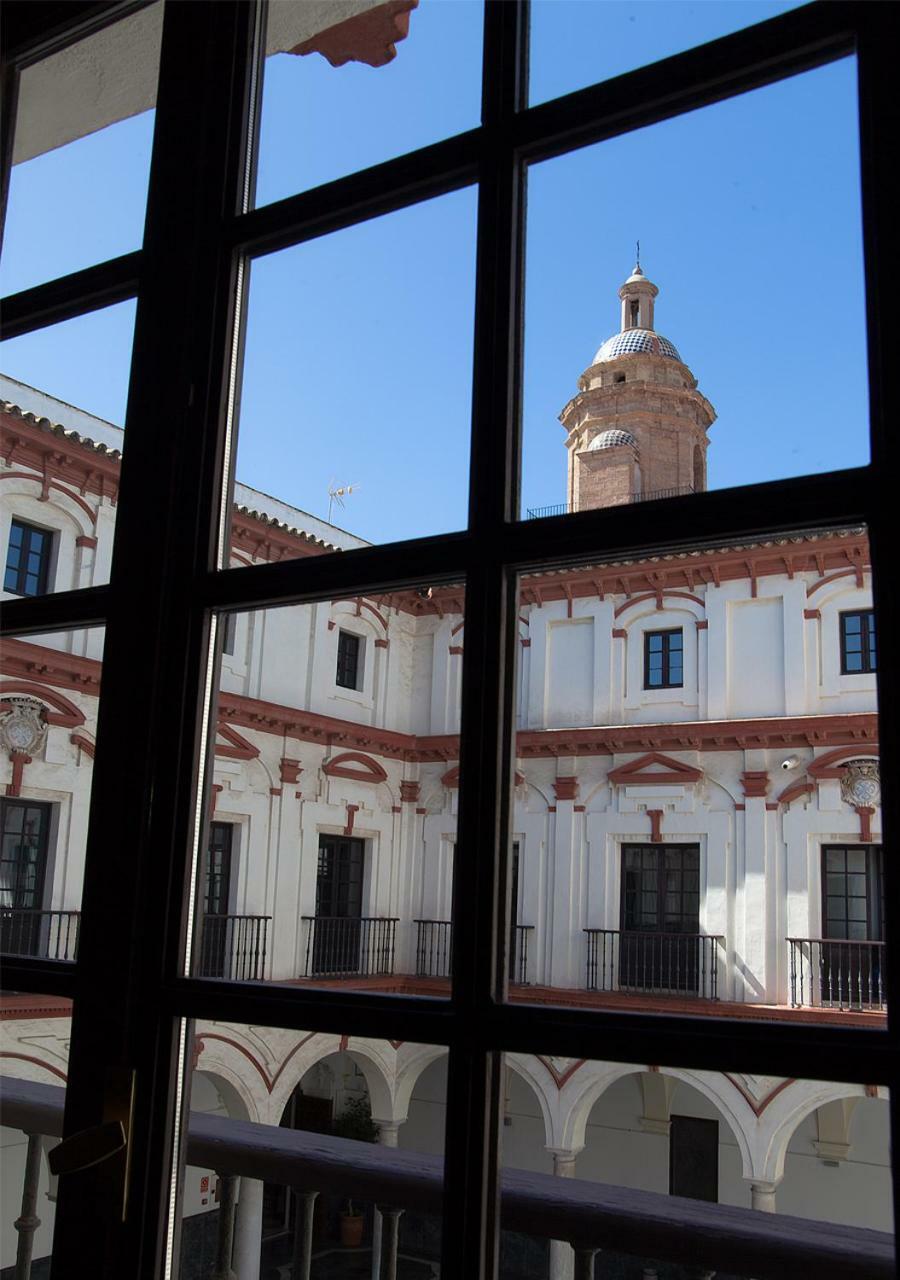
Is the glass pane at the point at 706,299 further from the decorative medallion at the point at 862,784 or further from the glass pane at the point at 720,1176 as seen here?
the glass pane at the point at 720,1176

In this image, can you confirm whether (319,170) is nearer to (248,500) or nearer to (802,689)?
(248,500)

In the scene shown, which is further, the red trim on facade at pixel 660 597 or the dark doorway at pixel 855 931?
the red trim on facade at pixel 660 597

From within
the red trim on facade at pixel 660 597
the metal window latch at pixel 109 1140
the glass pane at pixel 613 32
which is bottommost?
the metal window latch at pixel 109 1140

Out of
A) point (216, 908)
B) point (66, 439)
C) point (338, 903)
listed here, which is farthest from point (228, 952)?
point (66, 439)

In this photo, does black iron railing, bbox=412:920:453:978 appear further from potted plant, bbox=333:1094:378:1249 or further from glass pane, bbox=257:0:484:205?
glass pane, bbox=257:0:484:205

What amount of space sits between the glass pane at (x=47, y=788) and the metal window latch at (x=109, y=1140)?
14cm

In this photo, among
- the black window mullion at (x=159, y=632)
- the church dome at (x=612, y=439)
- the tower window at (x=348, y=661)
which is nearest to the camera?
the church dome at (x=612, y=439)

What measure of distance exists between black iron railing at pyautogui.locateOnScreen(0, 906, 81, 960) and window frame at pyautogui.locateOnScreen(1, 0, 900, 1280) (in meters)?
0.06

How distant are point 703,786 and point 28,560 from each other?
0.71 m

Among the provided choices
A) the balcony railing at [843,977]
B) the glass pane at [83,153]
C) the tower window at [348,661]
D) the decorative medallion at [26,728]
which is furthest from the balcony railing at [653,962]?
the glass pane at [83,153]

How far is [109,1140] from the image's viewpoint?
81 cm

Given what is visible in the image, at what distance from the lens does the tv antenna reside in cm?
97

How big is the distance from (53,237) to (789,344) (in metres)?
0.79

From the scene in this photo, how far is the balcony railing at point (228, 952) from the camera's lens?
905 mm
